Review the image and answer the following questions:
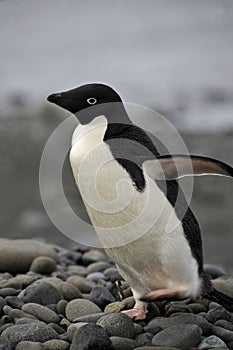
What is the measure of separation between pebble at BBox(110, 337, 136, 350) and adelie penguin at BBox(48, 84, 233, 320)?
94 mm

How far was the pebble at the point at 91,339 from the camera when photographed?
3.59 feet

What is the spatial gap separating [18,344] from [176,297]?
0.30m

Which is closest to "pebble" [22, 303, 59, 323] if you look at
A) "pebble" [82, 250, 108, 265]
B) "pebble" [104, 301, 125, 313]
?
"pebble" [104, 301, 125, 313]

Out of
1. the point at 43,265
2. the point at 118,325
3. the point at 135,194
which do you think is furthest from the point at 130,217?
the point at 43,265

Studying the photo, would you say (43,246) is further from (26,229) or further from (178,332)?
(26,229)

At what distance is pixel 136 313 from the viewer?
1309 mm

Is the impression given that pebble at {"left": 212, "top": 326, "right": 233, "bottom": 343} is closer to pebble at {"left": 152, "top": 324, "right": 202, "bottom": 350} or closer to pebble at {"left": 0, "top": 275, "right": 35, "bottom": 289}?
pebble at {"left": 152, "top": 324, "right": 202, "bottom": 350}

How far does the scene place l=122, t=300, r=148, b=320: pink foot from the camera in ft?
4.27

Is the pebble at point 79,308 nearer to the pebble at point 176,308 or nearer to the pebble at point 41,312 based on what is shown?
the pebble at point 41,312

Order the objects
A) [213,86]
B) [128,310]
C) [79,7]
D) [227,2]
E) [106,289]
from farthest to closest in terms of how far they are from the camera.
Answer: [213,86], [79,7], [227,2], [106,289], [128,310]

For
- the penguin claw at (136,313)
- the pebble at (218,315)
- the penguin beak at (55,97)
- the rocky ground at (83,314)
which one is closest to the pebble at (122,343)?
the rocky ground at (83,314)

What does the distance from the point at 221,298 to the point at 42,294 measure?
1.24 feet

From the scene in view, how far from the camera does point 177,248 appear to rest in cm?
125

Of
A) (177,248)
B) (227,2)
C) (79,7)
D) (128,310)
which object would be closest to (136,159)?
(177,248)
